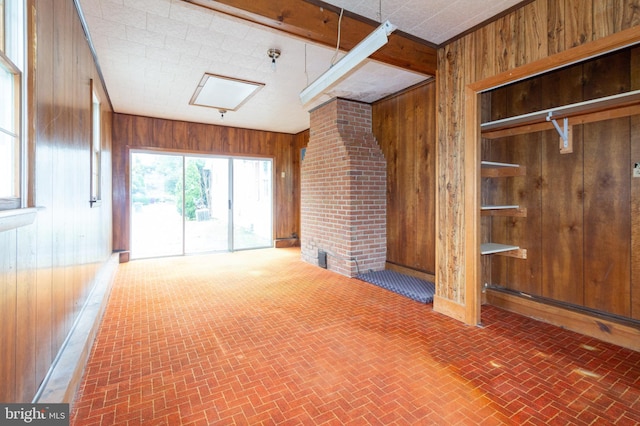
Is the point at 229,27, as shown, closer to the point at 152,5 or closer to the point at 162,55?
the point at 152,5

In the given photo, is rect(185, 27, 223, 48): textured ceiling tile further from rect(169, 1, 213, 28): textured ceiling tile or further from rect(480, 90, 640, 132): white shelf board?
rect(480, 90, 640, 132): white shelf board

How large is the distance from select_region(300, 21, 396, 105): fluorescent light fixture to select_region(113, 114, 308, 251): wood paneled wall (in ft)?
14.7

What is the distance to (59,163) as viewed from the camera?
2010 mm

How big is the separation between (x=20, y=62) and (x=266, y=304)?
2827mm

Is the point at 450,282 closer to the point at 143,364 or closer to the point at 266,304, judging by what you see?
the point at 266,304

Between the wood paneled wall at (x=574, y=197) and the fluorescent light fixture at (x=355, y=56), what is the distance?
2.13 meters

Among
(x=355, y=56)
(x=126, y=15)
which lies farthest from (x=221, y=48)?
(x=355, y=56)

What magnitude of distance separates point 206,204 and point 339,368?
5495 mm

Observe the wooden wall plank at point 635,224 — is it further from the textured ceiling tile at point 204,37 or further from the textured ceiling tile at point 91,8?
the textured ceiling tile at point 91,8

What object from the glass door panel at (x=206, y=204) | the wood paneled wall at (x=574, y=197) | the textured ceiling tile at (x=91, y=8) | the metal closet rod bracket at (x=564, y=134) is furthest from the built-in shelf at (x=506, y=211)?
the glass door panel at (x=206, y=204)

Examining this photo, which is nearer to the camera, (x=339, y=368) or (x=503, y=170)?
(x=339, y=368)

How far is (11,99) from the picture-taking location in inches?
55.2

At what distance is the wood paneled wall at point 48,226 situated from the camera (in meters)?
1.34

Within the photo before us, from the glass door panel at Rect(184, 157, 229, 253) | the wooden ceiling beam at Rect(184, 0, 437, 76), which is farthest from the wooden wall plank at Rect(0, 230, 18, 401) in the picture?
the glass door panel at Rect(184, 157, 229, 253)
